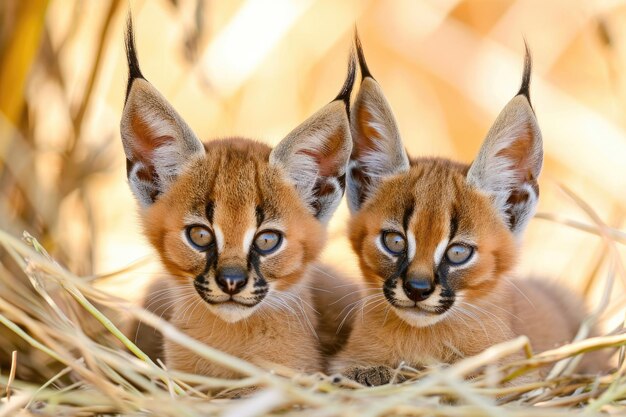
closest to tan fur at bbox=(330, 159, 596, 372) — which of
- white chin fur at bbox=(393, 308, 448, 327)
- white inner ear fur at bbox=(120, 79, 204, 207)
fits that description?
white chin fur at bbox=(393, 308, 448, 327)

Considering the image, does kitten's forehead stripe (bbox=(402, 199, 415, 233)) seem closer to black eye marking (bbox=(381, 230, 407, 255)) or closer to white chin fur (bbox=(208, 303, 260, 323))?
black eye marking (bbox=(381, 230, 407, 255))

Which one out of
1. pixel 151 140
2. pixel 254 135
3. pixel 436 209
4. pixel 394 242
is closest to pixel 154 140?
pixel 151 140

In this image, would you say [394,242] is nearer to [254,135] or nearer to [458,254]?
[458,254]

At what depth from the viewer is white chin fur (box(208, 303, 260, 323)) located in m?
3.24

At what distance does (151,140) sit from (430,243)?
3.78 feet

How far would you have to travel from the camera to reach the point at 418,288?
3.21 metres

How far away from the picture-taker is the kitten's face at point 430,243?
3285 mm

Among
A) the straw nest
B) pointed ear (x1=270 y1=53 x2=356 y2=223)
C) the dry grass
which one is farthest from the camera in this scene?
pointed ear (x1=270 y1=53 x2=356 y2=223)

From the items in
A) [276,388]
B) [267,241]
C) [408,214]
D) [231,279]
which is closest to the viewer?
[276,388]

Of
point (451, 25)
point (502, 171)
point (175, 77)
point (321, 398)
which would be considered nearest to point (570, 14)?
point (451, 25)

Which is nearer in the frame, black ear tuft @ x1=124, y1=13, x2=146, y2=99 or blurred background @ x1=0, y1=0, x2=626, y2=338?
black ear tuft @ x1=124, y1=13, x2=146, y2=99

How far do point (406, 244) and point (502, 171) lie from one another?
0.57m

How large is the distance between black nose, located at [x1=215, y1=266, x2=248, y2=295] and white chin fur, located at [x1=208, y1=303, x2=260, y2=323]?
0.11m

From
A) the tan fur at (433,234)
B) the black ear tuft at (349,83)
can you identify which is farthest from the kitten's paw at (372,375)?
the black ear tuft at (349,83)
